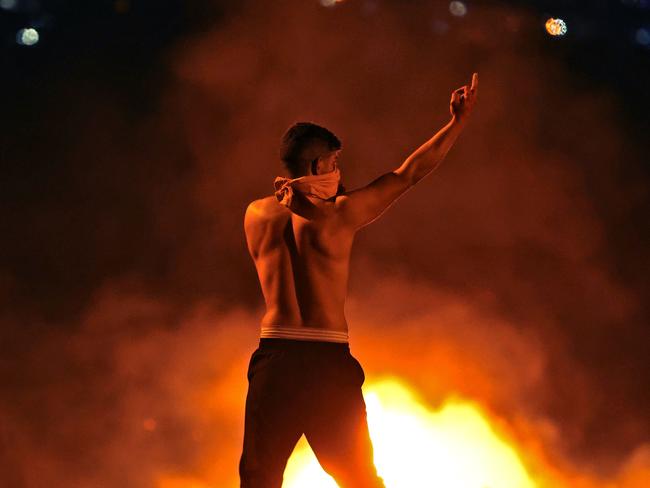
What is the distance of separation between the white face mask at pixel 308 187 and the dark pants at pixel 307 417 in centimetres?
52

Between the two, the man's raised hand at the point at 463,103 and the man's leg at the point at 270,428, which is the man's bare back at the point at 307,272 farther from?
the man's raised hand at the point at 463,103

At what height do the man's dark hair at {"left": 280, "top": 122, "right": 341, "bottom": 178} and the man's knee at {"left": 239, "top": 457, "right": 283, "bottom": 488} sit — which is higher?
the man's dark hair at {"left": 280, "top": 122, "right": 341, "bottom": 178}

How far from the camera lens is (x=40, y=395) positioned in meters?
5.93

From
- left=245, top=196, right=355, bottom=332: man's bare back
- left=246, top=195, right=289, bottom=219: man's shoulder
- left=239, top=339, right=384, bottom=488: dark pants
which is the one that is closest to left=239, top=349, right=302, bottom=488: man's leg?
left=239, top=339, right=384, bottom=488: dark pants

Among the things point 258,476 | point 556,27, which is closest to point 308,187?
point 258,476

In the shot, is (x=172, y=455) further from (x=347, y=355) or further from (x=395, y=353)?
(x=347, y=355)

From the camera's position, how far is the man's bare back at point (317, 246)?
10.8 ft

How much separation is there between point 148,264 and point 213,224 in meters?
0.49

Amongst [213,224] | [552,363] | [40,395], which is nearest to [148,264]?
[213,224]

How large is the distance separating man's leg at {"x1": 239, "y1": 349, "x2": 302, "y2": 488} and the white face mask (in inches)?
21.8

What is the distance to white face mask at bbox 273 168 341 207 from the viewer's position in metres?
3.31

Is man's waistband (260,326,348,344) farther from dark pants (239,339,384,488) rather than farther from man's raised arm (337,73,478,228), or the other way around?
man's raised arm (337,73,478,228)

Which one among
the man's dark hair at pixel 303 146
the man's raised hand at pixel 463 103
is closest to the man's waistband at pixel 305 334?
the man's dark hair at pixel 303 146

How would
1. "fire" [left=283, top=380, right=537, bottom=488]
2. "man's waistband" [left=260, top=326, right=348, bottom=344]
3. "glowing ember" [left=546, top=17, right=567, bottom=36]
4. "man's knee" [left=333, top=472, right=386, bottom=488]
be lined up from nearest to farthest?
"man's knee" [left=333, top=472, right=386, bottom=488], "man's waistband" [left=260, top=326, right=348, bottom=344], "fire" [left=283, top=380, right=537, bottom=488], "glowing ember" [left=546, top=17, right=567, bottom=36]
